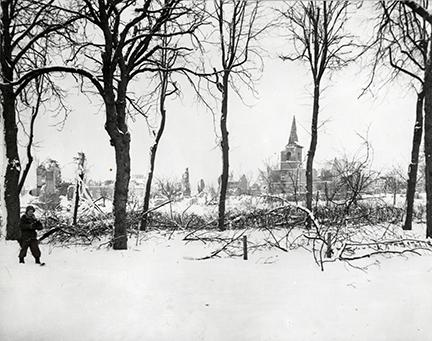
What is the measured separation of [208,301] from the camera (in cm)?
543

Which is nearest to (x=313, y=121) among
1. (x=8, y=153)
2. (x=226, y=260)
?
(x=226, y=260)

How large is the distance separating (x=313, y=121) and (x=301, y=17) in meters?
4.66

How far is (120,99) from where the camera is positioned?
28.5 feet

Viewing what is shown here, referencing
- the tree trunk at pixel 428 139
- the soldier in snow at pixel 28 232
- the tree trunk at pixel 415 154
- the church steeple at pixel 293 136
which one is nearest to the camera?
the soldier in snow at pixel 28 232

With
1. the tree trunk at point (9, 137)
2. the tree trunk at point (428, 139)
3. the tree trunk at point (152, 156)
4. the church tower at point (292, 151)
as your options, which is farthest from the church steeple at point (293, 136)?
the tree trunk at point (9, 137)

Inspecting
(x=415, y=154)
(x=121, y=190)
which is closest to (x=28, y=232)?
(x=121, y=190)

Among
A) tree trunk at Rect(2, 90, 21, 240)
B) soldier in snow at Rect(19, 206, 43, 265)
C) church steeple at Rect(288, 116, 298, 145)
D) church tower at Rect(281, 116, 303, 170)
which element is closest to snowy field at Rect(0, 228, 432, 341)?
soldier in snow at Rect(19, 206, 43, 265)

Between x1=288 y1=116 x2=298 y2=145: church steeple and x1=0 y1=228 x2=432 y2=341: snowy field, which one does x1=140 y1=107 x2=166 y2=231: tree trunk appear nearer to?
x1=0 y1=228 x2=432 y2=341: snowy field

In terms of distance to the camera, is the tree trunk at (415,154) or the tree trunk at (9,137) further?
the tree trunk at (415,154)

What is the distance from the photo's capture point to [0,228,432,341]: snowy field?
4.55 m

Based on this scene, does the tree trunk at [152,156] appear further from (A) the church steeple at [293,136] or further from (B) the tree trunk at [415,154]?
(A) the church steeple at [293,136]

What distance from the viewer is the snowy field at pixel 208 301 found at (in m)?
4.55

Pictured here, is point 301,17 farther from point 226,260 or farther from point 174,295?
point 174,295

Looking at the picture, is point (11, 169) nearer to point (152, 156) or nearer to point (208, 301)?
point (152, 156)
